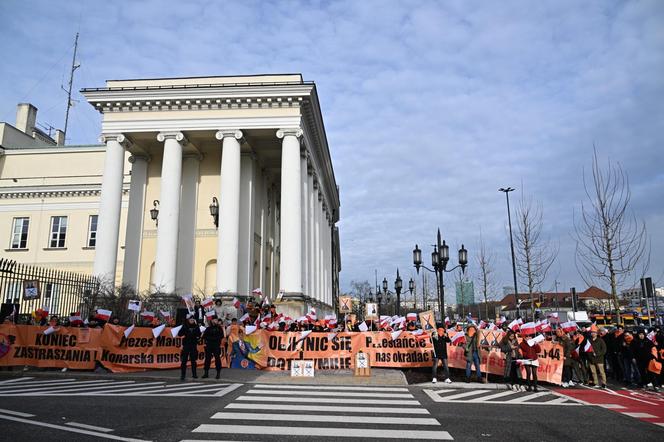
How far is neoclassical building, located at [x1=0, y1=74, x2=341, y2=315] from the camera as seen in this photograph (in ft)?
89.1

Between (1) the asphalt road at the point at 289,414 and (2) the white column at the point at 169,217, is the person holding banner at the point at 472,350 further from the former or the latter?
(2) the white column at the point at 169,217

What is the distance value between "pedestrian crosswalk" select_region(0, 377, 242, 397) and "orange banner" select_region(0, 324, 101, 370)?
1086 millimetres

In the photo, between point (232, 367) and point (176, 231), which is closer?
point (232, 367)

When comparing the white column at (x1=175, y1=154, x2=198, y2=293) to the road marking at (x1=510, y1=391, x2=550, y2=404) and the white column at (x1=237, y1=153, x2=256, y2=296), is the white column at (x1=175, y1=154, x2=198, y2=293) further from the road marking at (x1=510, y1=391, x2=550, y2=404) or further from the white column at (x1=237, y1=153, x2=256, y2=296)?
the road marking at (x1=510, y1=391, x2=550, y2=404)

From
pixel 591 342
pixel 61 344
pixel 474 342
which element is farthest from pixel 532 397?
pixel 61 344

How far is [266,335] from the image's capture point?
639 inches

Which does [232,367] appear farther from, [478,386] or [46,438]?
[46,438]

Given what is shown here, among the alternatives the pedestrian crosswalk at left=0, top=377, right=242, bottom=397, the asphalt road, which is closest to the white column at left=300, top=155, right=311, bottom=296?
the pedestrian crosswalk at left=0, top=377, right=242, bottom=397

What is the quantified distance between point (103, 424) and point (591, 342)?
44.8 ft

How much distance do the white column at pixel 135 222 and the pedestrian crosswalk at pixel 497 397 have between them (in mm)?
21991

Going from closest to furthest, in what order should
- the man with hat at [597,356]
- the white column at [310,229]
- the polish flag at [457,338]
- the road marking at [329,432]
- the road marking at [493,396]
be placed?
1. the road marking at [329,432]
2. the road marking at [493,396]
3. the man with hat at [597,356]
4. the polish flag at [457,338]
5. the white column at [310,229]

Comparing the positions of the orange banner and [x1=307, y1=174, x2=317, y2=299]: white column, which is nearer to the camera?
the orange banner

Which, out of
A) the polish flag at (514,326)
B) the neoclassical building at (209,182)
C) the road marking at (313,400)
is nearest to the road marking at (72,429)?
the road marking at (313,400)

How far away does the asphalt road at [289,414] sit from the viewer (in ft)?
25.0
